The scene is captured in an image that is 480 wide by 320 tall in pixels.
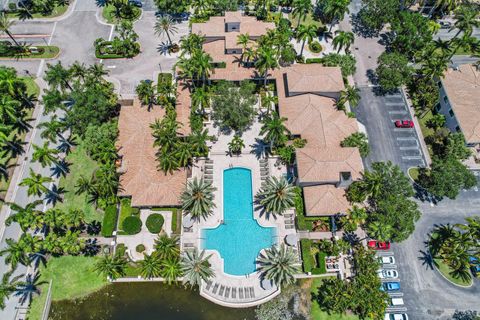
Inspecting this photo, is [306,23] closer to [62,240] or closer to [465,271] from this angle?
[465,271]

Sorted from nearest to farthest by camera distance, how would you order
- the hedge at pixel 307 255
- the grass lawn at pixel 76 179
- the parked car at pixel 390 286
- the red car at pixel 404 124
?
the parked car at pixel 390 286
the hedge at pixel 307 255
the grass lawn at pixel 76 179
the red car at pixel 404 124

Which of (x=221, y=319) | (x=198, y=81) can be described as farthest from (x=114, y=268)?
(x=198, y=81)

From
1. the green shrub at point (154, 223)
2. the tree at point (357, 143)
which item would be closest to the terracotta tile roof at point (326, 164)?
the tree at point (357, 143)

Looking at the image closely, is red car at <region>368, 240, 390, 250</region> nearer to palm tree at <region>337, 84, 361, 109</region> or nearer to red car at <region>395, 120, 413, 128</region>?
red car at <region>395, 120, 413, 128</region>

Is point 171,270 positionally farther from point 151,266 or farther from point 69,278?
point 69,278

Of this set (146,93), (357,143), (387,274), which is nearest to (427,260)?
(387,274)

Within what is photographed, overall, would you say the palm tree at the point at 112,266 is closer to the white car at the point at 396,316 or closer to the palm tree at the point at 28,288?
the palm tree at the point at 28,288

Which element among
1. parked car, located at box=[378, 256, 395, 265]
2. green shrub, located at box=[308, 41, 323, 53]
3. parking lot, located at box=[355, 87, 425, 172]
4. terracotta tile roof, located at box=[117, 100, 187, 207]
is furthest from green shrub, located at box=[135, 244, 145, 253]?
green shrub, located at box=[308, 41, 323, 53]
